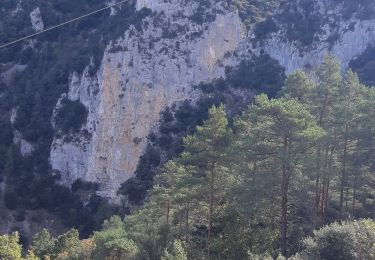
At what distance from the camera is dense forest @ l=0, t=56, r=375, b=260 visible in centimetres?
2220

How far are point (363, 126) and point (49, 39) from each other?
48545mm

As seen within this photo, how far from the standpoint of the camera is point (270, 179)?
22.6 m

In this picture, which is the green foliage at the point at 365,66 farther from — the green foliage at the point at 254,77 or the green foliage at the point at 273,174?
the green foliage at the point at 273,174

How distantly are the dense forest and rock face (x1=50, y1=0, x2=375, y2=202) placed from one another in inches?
1135

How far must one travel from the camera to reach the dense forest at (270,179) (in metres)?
22.2

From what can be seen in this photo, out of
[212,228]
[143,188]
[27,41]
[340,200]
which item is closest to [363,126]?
[340,200]

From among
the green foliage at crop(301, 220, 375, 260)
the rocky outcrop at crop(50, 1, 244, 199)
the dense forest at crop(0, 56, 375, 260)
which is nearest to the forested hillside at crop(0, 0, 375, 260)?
the rocky outcrop at crop(50, 1, 244, 199)

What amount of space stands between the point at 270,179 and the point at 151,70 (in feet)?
116

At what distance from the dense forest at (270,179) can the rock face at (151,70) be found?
2883cm

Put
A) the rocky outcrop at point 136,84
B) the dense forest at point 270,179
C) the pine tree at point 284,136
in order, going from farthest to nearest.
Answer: the rocky outcrop at point 136,84 → the dense forest at point 270,179 → the pine tree at point 284,136

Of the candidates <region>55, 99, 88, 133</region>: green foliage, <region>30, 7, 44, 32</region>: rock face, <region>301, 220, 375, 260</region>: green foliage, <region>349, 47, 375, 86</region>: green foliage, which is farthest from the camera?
<region>30, 7, 44, 32</region>: rock face

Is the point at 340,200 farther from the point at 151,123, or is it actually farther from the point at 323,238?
the point at 151,123

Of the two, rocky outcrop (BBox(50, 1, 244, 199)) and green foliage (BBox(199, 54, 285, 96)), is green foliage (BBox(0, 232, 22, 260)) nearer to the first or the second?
rocky outcrop (BBox(50, 1, 244, 199))

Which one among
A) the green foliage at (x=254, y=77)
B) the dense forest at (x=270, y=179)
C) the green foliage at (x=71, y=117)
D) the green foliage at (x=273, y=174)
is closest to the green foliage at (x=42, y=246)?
the dense forest at (x=270, y=179)
